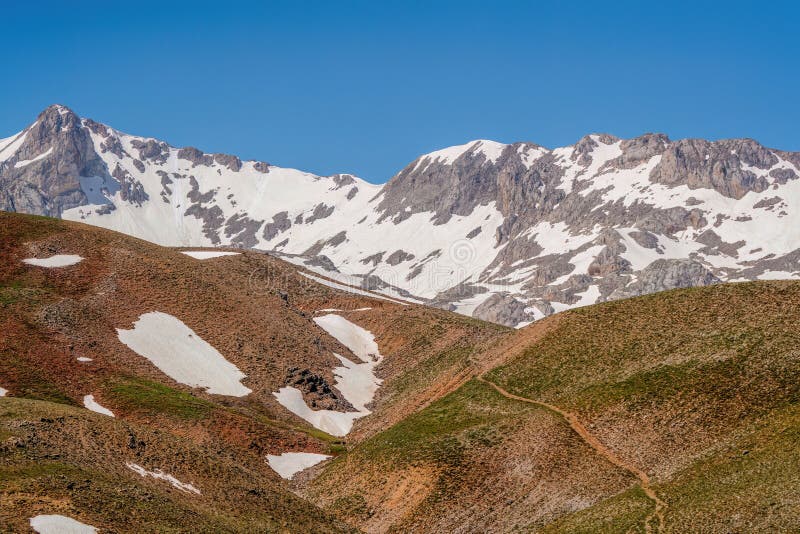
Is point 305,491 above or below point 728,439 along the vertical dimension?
below

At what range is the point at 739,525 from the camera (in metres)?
40.5

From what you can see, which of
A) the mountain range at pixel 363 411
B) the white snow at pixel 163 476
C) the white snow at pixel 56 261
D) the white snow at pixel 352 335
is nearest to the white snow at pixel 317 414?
the mountain range at pixel 363 411

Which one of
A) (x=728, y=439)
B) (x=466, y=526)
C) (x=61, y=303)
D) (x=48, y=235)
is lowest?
(x=466, y=526)

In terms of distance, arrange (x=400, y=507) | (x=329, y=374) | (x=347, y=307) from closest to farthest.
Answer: (x=400, y=507)
(x=329, y=374)
(x=347, y=307)

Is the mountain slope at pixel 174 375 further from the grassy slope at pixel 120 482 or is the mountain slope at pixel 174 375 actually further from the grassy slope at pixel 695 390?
the grassy slope at pixel 695 390

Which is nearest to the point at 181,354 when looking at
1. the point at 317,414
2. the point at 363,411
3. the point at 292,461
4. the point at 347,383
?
the point at 317,414

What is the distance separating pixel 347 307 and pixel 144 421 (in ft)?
182

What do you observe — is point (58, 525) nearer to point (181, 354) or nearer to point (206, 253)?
point (181, 354)

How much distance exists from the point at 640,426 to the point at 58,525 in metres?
39.1

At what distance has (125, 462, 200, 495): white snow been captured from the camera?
4853 cm

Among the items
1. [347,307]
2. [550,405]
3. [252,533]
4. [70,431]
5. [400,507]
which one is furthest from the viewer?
[347,307]

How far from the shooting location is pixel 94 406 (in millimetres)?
69312

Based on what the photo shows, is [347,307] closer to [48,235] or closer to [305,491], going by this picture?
[48,235]

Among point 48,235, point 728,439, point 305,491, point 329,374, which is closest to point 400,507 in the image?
point 305,491
